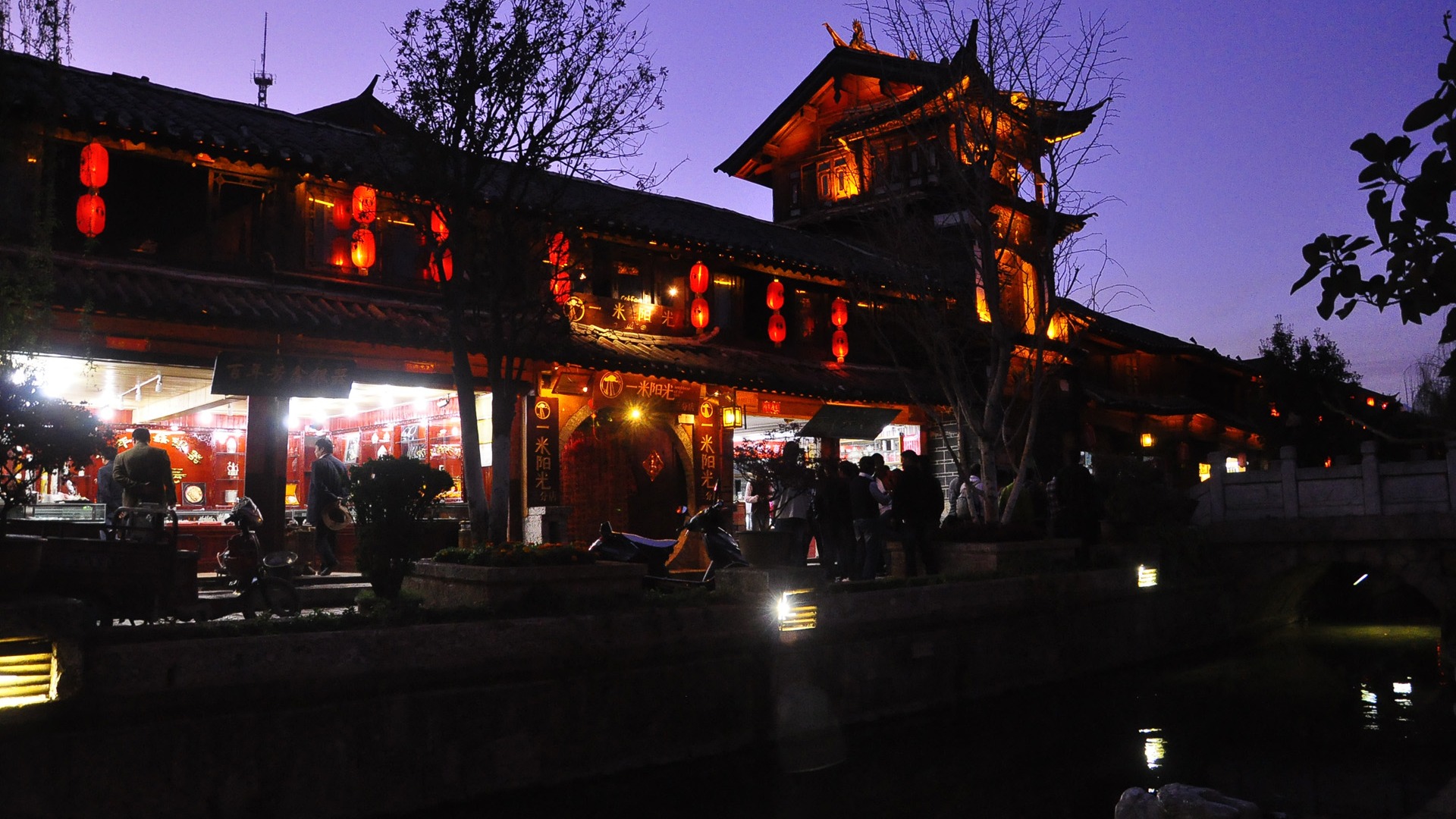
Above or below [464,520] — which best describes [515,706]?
below

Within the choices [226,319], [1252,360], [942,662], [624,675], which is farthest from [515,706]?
[1252,360]

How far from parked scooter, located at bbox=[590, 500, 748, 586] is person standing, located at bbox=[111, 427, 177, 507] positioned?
4664 mm

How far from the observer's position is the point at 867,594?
10.1 m

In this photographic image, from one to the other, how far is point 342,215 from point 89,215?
10.6ft

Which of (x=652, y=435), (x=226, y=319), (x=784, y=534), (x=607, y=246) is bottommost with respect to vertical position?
(x=784, y=534)

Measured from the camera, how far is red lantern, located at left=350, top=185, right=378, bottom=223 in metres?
14.6

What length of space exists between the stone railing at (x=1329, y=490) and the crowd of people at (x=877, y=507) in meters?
3.59

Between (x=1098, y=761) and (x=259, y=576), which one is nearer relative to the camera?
(x=1098, y=761)

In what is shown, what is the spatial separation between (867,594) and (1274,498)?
10.7m

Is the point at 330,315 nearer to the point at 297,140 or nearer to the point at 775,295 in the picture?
the point at 297,140

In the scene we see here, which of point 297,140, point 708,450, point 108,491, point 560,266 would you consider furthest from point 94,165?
point 708,450

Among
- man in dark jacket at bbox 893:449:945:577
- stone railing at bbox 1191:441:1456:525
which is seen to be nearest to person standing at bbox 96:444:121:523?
man in dark jacket at bbox 893:449:945:577

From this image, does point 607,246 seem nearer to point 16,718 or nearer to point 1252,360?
point 16,718

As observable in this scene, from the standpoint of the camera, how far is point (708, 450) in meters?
18.9
